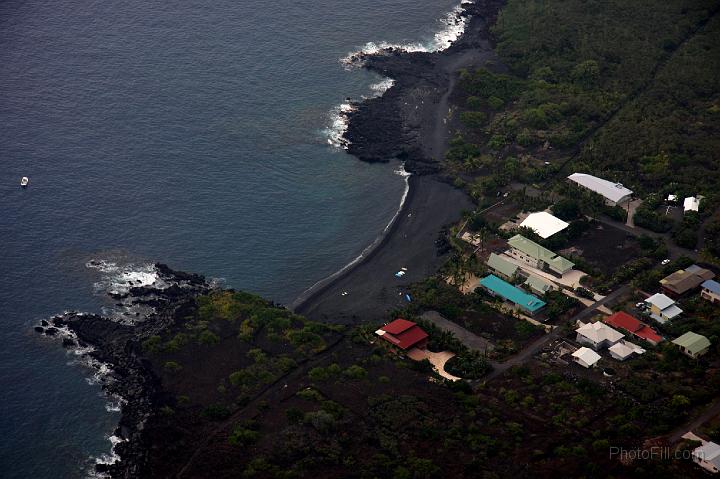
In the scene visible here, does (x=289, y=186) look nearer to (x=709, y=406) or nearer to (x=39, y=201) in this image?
(x=39, y=201)

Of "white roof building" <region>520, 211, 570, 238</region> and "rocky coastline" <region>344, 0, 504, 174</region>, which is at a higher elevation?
"rocky coastline" <region>344, 0, 504, 174</region>

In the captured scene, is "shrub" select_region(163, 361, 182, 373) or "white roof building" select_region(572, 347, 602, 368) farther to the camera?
"shrub" select_region(163, 361, 182, 373)

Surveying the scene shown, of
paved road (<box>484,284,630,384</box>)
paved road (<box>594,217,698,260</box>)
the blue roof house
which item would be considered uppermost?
paved road (<box>594,217,698,260</box>)

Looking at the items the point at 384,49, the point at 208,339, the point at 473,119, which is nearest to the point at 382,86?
the point at 384,49

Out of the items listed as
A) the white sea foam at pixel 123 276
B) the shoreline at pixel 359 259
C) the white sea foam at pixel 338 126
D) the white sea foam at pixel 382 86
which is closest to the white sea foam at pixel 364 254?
the shoreline at pixel 359 259

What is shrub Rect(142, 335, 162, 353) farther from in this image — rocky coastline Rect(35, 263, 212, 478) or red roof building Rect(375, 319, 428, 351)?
red roof building Rect(375, 319, 428, 351)

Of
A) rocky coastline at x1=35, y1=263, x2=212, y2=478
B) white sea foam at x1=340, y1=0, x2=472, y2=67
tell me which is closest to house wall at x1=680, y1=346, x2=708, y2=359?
rocky coastline at x1=35, y1=263, x2=212, y2=478

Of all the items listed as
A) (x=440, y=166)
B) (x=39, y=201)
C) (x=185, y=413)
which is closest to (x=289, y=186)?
(x=440, y=166)
